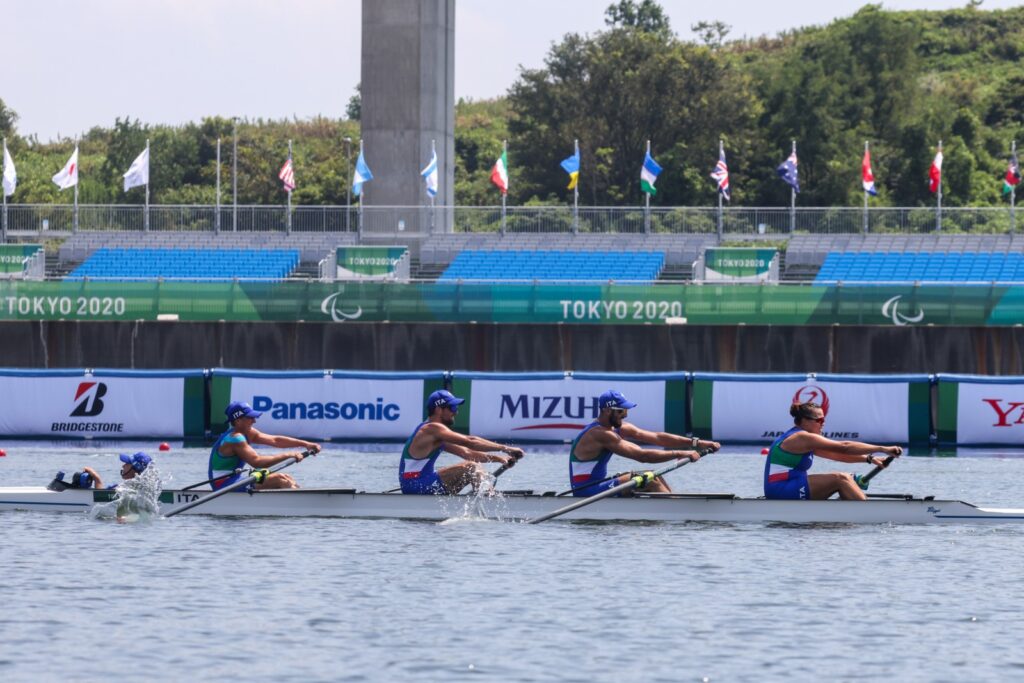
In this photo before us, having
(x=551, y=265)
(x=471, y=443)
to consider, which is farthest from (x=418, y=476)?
(x=551, y=265)

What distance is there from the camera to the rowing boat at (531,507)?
70.9 feet

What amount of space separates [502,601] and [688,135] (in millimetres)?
69959

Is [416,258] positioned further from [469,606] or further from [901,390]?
[469,606]

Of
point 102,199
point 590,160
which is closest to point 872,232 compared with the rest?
point 590,160

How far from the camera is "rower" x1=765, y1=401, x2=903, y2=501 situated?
2130 cm

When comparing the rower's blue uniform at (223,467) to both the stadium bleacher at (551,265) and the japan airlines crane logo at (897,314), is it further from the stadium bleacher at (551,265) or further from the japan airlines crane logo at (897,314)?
the stadium bleacher at (551,265)

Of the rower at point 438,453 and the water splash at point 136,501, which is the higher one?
the rower at point 438,453

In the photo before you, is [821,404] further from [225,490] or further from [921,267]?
[921,267]

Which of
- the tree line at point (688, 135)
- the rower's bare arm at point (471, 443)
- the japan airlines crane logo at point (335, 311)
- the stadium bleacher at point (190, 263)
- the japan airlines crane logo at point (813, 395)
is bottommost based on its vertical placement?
the rower's bare arm at point (471, 443)

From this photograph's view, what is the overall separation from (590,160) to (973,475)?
5790 cm

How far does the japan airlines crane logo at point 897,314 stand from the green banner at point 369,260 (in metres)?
21.1

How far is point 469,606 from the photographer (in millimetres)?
17234

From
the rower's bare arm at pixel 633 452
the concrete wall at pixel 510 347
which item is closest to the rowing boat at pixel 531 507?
the rower's bare arm at pixel 633 452

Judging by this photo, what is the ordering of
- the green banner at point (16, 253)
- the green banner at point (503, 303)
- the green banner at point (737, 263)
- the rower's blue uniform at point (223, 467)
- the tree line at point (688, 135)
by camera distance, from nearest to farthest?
the rower's blue uniform at point (223, 467), the green banner at point (503, 303), the green banner at point (737, 263), the green banner at point (16, 253), the tree line at point (688, 135)
